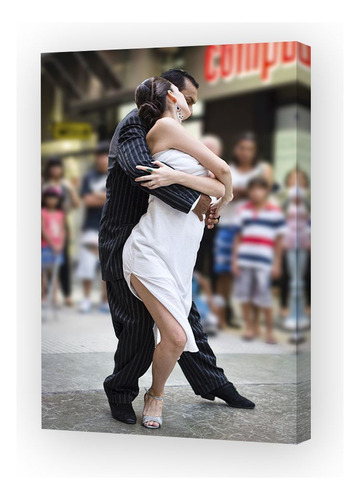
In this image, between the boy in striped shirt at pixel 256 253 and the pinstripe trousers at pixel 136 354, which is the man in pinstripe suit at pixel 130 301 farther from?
the boy in striped shirt at pixel 256 253

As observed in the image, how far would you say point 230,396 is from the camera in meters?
4.54

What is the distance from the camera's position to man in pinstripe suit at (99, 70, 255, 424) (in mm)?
4344

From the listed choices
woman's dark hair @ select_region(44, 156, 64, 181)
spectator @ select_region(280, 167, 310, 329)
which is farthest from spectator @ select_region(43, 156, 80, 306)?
spectator @ select_region(280, 167, 310, 329)

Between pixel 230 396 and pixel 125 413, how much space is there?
50cm

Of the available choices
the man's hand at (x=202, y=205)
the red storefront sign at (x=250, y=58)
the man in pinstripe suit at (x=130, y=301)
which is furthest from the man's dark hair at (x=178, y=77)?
the man's hand at (x=202, y=205)

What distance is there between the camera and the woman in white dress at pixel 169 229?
4270 mm

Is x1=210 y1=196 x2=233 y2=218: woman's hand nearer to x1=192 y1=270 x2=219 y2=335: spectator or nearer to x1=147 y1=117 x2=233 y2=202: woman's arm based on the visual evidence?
x1=147 y1=117 x2=233 y2=202: woman's arm

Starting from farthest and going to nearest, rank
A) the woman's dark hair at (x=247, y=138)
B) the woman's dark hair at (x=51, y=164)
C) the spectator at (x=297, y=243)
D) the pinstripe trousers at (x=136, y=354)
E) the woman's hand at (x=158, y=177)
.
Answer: the woman's dark hair at (x=51, y=164)
the woman's dark hair at (x=247, y=138)
the pinstripe trousers at (x=136, y=354)
the spectator at (x=297, y=243)
the woman's hand at (x=158, y=177)

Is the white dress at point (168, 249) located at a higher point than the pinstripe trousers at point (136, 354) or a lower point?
higher

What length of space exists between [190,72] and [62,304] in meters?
1.32

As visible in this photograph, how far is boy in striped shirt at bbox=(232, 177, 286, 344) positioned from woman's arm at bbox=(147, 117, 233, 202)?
381 mm
